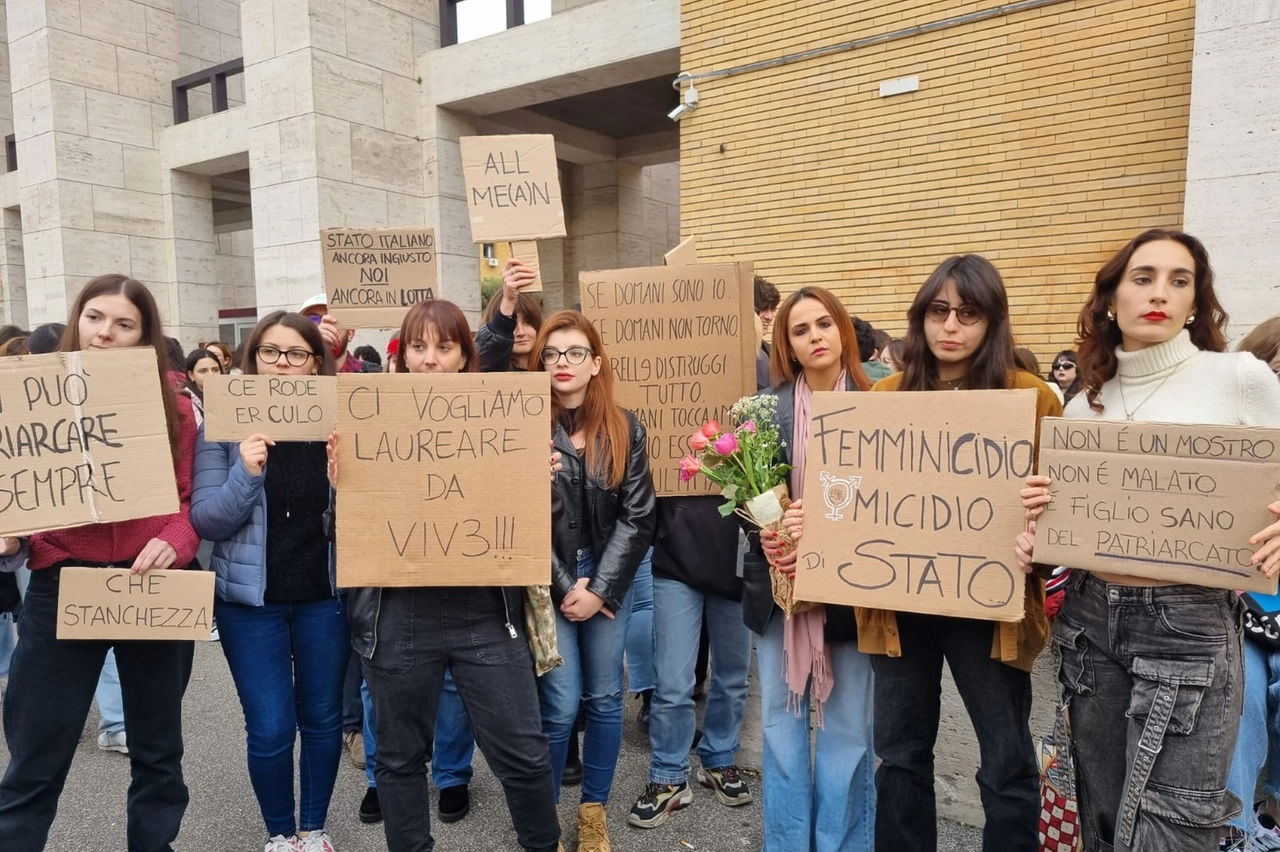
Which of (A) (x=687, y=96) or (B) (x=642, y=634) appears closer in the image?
(B) (x=642, y=634)

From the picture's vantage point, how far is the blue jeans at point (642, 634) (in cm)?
354

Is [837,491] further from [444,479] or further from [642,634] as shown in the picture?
[642,634]

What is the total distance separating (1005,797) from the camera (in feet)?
7.13

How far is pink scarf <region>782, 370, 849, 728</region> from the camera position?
2459 mm

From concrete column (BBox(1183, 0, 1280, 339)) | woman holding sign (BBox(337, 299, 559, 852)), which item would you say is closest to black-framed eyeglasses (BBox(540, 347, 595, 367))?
woman holding sign (BBox(337, 299, 559, 852))

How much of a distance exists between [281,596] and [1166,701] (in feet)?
8.75

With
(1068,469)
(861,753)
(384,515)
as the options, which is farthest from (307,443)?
(1068,469)

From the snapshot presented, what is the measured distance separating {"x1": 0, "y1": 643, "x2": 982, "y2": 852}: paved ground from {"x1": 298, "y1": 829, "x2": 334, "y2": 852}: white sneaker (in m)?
0.13

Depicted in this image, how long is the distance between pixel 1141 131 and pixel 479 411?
21.8 feet

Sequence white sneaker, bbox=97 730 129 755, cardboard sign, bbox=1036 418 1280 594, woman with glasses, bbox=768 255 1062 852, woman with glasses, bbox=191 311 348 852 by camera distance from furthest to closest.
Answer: white sneaker, bbox=97 730 129 755 < woman with glasses, bbox=191 311 348 852 < woman with glasses, bbox=768 255 1062 852 < cardboard sign, bbox=1036 418 1280 594

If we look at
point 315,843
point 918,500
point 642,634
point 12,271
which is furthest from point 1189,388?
point 12,271

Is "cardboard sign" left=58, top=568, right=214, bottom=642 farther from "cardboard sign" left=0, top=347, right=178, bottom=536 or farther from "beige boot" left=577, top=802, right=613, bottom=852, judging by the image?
"beige boot" left=577, top=802, right=613, bottom=852

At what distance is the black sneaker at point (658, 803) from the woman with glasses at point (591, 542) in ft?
0.78

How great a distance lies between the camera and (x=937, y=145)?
7.27 metres
